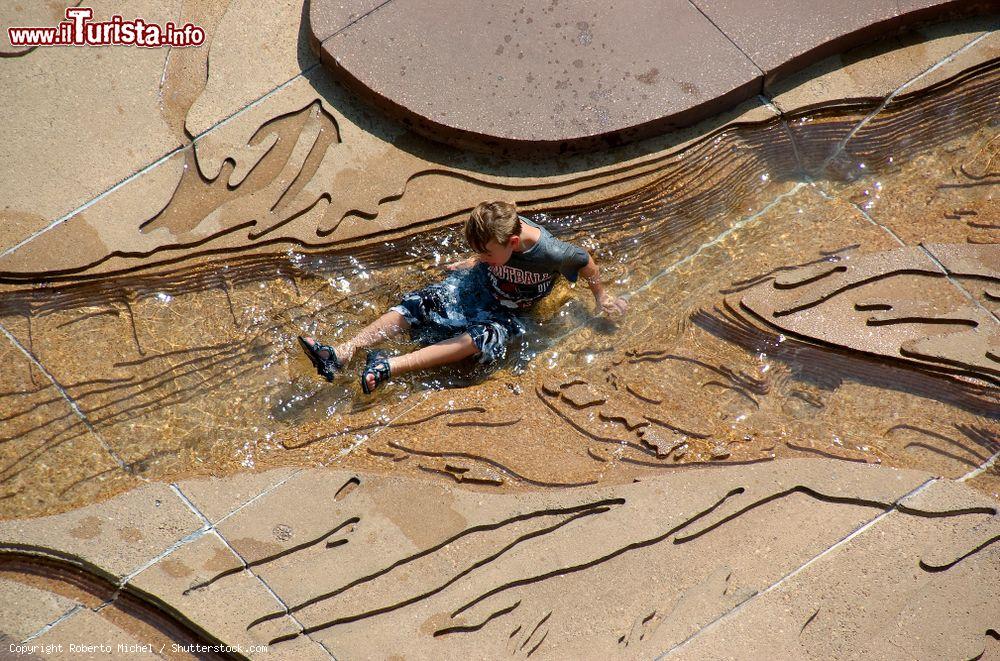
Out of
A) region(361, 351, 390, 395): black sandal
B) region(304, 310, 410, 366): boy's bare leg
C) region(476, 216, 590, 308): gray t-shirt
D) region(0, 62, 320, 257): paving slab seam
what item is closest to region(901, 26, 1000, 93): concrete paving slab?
region(476, 216, 590, 308): gray t-shirt

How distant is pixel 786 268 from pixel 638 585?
190cm

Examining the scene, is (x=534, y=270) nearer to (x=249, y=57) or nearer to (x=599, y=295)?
(x=599, y=295)

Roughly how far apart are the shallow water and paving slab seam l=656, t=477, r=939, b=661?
9.7 inches

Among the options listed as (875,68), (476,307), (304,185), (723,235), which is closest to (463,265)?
(476,307)

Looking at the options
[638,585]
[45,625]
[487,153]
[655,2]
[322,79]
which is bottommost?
[638,585]

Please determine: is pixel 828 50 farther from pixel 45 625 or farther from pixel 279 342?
pixel 45 625

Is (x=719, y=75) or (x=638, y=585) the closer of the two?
(x=638, y=585)

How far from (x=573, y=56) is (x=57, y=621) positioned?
3.70 m

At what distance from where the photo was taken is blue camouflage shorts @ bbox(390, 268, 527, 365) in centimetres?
407

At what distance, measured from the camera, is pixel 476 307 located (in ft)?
13.6

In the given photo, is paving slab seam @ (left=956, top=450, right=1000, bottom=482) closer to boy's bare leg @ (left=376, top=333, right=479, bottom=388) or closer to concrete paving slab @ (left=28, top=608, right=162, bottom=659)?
boy's bare leg @ (left=376, top=333, right=479, bottom=388)

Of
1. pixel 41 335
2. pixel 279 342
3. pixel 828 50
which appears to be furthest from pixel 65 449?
pixel 828 50

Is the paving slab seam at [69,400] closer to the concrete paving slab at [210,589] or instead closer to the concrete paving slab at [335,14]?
the concrete paving slab at [210,589]

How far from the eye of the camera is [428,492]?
351cm
